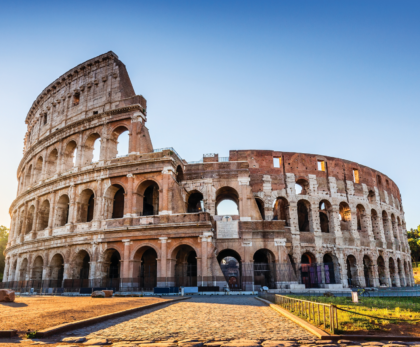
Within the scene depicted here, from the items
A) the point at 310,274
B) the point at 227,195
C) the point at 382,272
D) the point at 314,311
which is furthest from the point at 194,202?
the point at 314,311

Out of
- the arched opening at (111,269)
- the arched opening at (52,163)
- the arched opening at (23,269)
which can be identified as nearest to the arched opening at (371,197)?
the arched opening at (111,269)

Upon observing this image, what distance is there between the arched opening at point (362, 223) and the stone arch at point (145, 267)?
1958 cm

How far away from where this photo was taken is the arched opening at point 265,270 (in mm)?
25250

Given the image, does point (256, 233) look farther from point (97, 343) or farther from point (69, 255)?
point (97, 343)

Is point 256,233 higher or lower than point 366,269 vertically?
higher

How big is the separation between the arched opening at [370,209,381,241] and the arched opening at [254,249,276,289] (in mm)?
13199

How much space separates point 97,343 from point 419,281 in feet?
169

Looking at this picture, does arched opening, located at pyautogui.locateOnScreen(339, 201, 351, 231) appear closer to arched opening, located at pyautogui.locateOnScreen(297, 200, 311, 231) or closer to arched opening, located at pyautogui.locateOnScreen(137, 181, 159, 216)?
arched opening, located at pyautogui.locateOnScreen(297, 200, 311, 231)

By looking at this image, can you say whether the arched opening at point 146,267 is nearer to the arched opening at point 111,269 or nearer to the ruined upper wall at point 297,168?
the arched opening at point 111,269

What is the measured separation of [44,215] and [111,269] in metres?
9.03

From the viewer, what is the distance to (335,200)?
3127 cm

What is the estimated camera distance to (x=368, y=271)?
31984 mm

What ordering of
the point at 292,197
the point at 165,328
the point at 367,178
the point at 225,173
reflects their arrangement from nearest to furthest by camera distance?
the point at 165,328 < the point at 225,173 < the point at 292,197 < the point at 367,178

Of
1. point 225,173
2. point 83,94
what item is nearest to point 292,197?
point 225,173
